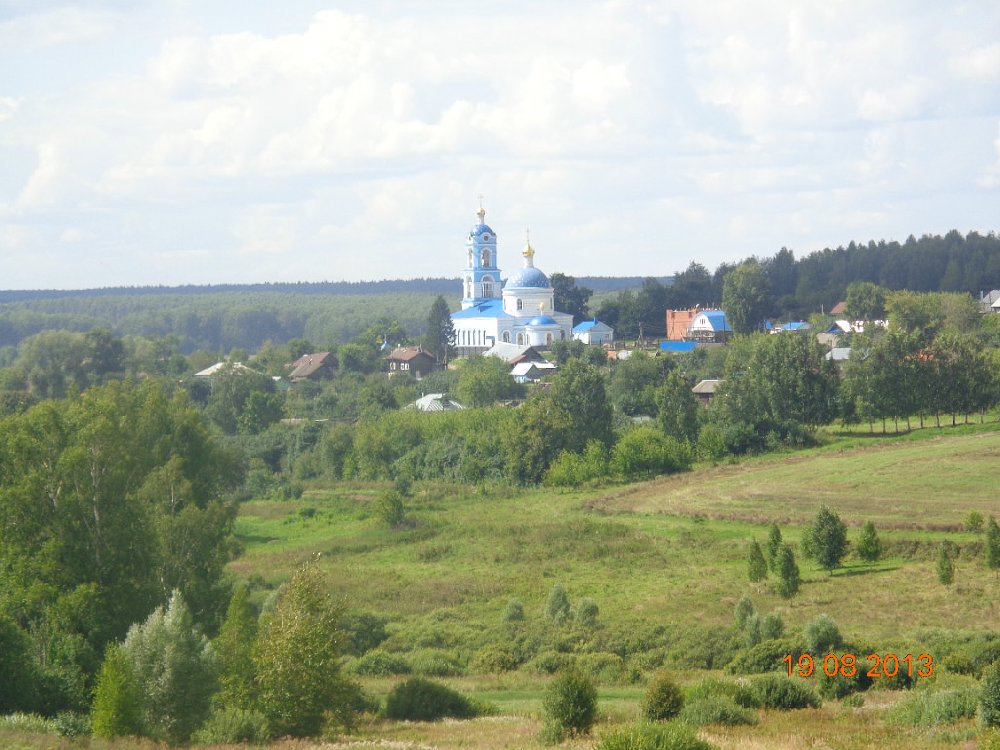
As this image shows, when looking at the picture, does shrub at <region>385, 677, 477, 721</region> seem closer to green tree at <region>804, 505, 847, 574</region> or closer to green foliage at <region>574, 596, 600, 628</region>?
green foliage at <region>574, 596, 600, 628</region>

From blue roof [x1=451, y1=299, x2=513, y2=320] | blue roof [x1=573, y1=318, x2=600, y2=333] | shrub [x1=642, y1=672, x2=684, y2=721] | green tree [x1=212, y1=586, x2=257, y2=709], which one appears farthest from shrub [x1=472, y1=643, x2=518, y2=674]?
blue roof [x1=451, y1=299, x2=513, y2=320]

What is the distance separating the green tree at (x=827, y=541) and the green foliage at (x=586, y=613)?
21.7 ft

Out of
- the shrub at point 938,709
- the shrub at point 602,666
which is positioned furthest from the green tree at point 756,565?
the shrub at point 938,709

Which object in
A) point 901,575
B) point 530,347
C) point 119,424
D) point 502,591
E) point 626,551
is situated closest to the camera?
point 119,424

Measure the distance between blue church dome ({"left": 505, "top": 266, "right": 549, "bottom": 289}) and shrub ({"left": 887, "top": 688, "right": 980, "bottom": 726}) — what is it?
287ft

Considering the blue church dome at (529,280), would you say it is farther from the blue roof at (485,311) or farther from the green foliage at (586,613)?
the green foliage at (586,613)

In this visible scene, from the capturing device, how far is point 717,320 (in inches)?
3907

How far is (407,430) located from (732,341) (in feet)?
98.3

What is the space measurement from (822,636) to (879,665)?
2244mm

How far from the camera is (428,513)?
48594 mm

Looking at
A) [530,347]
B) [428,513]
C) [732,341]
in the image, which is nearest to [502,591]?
[428,513]

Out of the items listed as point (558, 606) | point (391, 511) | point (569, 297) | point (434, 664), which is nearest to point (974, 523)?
point (558, 606)

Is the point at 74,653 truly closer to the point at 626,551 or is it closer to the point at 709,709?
the point at 709,709

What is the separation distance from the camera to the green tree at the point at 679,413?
55656 millimetres
